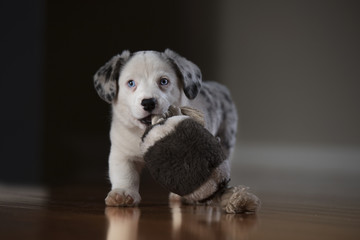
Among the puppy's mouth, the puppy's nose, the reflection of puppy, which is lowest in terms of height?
the reflection of puppy

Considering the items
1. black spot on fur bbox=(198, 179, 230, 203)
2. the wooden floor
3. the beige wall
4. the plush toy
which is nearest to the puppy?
the wooden floor

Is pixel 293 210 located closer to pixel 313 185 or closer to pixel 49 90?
pixel 313 185

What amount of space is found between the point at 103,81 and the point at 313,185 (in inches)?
74.0

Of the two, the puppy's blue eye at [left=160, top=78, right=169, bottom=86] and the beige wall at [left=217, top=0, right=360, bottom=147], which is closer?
the puppy's blue eye at [left=160, top=78, right=169, bottom=86]

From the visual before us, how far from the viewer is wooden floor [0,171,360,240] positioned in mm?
1865

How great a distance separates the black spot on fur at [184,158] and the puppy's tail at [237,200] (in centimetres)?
13

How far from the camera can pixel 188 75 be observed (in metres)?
2.83

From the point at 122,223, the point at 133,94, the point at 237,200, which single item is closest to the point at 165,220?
the point at 122,223

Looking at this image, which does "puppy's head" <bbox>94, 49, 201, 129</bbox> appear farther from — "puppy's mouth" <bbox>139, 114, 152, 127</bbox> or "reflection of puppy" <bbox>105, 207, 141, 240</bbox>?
"reflection of puppy" <bbox>105, 207, 141, 240</bbox>

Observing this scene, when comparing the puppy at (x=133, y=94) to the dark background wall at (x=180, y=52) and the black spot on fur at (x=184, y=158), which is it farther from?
the dark background wall at (x=180, y=52)

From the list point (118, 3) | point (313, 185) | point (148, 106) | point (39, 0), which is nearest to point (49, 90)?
point (39, 0)

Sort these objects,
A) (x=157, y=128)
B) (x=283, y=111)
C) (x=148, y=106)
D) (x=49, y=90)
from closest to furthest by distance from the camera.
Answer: (x=157, y=128) < (x=148, y=106) < (x=49, y=90) < (x=283, y=111)

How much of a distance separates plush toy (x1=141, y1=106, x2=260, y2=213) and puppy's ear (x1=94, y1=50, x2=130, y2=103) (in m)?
0.51

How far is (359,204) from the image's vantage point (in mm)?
2926
